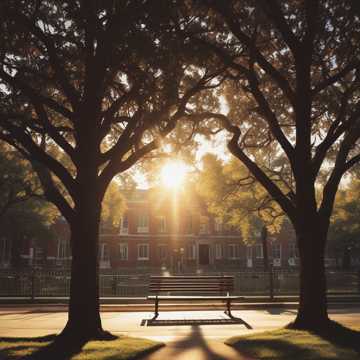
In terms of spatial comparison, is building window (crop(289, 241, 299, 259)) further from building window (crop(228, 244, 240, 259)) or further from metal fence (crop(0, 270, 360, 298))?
metal fence (crop(0, 270, 360, 298))

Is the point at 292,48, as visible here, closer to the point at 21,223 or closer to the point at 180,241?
the point at 21,223

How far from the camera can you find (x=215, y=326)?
1036 centimetres

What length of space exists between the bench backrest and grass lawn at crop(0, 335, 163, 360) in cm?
400

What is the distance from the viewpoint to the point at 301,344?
7.35 meters

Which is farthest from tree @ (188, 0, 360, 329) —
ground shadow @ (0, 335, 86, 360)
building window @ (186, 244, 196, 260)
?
building window @ (186, 244, 196, 260)

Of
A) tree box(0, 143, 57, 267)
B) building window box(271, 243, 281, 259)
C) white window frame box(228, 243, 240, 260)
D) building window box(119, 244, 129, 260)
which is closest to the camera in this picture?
tree box(0, 143, 57, 267)

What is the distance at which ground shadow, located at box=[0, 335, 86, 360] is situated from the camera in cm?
666

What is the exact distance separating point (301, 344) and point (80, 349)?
150 inches

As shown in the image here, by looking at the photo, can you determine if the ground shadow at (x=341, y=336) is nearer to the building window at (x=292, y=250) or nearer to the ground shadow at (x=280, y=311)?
the ground shadow at (x=280, y=311)

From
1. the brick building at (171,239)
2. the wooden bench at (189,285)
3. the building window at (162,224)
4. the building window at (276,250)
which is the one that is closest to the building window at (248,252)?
→ the brick building at (171,239)

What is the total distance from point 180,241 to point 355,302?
3424 centimetres

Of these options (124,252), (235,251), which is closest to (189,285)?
(124,252)

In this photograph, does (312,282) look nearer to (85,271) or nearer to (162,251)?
(85,271)

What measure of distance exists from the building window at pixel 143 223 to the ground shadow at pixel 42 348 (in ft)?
137
